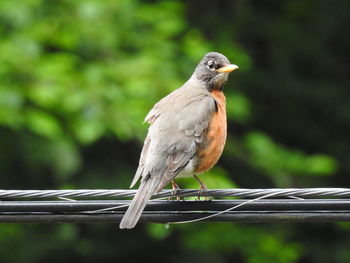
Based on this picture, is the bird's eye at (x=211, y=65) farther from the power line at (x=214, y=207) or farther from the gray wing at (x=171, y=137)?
the power line at (x=214, y=207)

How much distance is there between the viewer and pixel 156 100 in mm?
8633

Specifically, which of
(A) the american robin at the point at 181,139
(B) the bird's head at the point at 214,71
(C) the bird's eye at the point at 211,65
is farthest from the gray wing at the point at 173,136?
(C) the bird's eye at the point at 211,65

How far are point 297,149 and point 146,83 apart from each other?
4.11 meters

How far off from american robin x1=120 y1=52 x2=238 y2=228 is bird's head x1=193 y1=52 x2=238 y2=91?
31 centimetres

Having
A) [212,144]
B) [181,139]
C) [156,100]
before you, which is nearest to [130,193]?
[181,139]

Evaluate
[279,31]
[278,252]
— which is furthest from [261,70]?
[278,252]

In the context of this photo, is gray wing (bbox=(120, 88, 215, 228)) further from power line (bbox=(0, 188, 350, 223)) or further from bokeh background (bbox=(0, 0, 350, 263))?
bokeh background (bbox=(0, 0, 350, 263))

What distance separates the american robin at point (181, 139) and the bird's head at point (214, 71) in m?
0.31

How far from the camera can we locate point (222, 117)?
6176 millimetres

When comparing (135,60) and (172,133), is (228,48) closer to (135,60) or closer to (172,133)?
(135,60)

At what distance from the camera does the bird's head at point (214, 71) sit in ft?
22.5

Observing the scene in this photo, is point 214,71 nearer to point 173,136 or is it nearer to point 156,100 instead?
point 173,136

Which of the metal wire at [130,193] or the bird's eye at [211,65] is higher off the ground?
the bird's eye at [211,65]

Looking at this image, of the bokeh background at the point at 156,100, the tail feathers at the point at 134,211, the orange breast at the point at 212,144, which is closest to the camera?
the tail feathers at the point at 134,211
